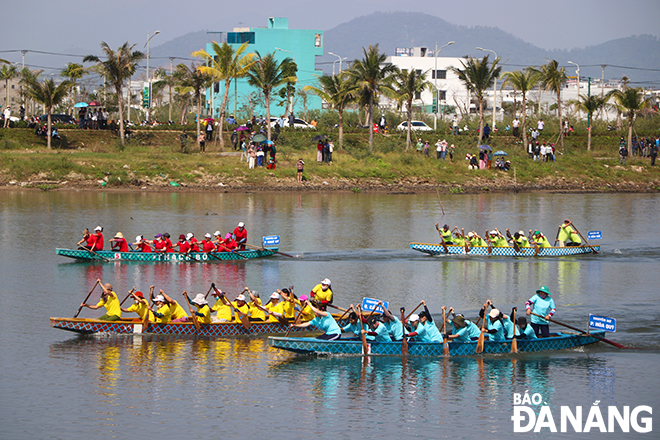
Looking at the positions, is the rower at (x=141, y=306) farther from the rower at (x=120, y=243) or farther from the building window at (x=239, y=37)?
the building window at (x=239, y=37)

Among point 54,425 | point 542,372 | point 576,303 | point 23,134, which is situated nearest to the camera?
point 54,425

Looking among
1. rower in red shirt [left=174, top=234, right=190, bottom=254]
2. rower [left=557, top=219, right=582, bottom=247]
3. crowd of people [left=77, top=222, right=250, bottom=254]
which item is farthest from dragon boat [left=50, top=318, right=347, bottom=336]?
rower [left=557, top=219, right=582, bottom=247]

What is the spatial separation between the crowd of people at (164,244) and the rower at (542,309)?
13.6 meters

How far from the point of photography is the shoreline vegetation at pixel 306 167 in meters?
50.0

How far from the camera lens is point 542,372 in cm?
1775

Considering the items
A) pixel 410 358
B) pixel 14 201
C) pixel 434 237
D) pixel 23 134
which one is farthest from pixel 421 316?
pixel 23 134

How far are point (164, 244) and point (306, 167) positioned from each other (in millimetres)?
25299

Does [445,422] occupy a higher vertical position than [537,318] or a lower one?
lower

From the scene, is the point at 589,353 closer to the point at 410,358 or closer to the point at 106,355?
the point at 410,358

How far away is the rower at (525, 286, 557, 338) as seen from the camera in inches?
742

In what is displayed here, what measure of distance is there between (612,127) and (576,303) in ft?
172

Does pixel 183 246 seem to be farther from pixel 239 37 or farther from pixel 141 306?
pixel 239 37

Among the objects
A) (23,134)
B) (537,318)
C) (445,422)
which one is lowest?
(445,422)

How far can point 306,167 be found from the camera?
5369cm
